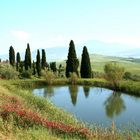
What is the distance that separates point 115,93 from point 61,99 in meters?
7.92

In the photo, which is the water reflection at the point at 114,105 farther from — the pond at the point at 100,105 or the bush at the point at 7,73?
the bush at the point at 7,73

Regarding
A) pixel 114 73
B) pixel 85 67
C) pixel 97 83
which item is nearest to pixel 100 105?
pixel 114 73

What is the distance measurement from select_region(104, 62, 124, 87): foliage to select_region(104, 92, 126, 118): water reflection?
6354 mm

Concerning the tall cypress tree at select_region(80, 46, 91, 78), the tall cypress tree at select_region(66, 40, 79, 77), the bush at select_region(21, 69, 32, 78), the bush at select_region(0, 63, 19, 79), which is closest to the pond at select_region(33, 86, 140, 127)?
the tall cypress tree at select_region(80, 46, 91, 78)

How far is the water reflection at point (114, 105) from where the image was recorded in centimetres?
2980

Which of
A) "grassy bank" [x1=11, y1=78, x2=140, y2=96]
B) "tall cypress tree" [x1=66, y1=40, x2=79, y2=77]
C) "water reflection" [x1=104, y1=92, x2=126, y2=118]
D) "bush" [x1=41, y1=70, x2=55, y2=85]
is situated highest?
"tall cypress tree" [x1=66, y1=40, x2=79, y2=77]

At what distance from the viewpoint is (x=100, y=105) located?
34.3 metres

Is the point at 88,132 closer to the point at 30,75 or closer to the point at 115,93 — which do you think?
the point at 115,93

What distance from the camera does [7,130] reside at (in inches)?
505

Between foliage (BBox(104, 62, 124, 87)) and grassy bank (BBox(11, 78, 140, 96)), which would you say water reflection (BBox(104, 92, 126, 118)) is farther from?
foliage (BBox(104, 62, 124, 87))

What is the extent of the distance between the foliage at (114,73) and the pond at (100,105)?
194 cm

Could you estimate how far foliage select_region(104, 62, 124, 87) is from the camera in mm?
49000

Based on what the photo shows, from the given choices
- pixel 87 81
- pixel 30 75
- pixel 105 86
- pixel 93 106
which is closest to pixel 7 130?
pixel 93 106

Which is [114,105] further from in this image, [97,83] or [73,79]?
[73,79]
